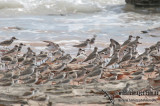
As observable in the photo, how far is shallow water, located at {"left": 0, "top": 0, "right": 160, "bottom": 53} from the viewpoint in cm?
1816

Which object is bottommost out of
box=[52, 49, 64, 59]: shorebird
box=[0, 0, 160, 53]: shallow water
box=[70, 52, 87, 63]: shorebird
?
box=[70, 52, 87, 63]: shorebird

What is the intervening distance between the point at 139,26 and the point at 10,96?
1561 centimetres

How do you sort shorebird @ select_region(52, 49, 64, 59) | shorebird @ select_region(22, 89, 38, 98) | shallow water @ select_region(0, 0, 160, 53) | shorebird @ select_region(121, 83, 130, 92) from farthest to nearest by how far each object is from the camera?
1. shallow water @ select_region(0, 0, 160, 53)
2. shorebird @ select_region(52, 49, 64, 59)
3. shorebird @ select_region(121, 83, 130, 92)
4. shorebird @ select_region(22, 89, 38, 98)

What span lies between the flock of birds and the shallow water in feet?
12.8

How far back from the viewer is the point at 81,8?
30891 mm

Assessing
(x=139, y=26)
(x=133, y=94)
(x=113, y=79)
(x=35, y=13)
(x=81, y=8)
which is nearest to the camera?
(x=133, y=94)

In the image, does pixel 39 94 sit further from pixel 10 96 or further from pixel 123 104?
pixel 123 104

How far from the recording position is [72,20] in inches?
961

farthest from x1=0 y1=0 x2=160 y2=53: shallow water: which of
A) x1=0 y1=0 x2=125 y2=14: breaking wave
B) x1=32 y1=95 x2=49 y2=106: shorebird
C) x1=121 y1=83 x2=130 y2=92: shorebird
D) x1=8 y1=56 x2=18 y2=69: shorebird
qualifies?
x1=32 y1=95 x2=49 y2=106: shorebird

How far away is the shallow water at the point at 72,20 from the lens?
18156 mm

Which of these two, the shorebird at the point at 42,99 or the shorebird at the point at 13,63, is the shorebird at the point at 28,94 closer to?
the shorebird at the point at 42,99

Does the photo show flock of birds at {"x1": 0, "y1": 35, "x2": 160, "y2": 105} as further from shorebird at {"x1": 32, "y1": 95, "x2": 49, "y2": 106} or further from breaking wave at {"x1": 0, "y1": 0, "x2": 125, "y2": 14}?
breaking wave at {"x1": 0, "y1": 0, "x2": 125, "y2": 14}

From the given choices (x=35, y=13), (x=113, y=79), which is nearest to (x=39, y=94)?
(x=113, y=79)

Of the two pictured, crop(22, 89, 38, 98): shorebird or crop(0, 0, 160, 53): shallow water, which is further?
crop(0, 0, 160, 53): shallow water
